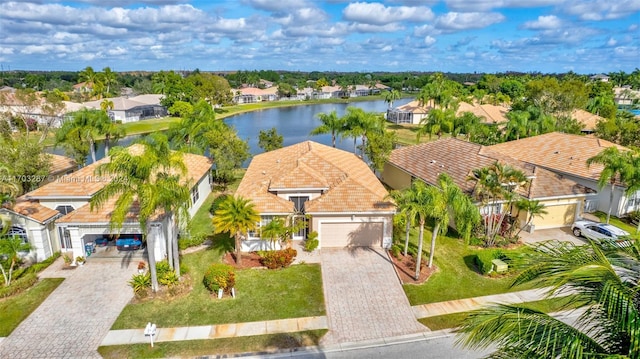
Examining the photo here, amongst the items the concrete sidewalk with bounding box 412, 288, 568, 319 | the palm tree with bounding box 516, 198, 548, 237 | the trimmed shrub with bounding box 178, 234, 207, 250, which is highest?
the palm tree with bounding box 516, 198, 548, 237

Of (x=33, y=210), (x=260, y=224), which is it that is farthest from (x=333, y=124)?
(x=33, y=210)

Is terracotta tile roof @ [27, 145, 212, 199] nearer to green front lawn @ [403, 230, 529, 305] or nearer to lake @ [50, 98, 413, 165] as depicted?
green front lawn @ [403, 230, 529, 305]

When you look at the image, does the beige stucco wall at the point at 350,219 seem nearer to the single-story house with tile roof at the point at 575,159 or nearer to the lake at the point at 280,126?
the single-story house with tile roof at the point at 575,159

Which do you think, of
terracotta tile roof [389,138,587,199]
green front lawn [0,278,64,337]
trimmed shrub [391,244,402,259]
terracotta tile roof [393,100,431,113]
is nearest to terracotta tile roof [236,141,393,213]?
trimmed shrub [391,244,402,259]

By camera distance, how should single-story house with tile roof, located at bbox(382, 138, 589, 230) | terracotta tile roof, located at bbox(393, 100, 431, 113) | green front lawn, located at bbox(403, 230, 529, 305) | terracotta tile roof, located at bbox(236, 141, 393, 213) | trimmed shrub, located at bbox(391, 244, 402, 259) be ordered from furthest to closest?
terracotta tile roof, located at bbox(393, 100, 431, 113), single-story house with tile roof, located at bbox(382, 138, 589, 230), terracotta tile roof, located at bbox(236, 141, 393, 213), trimmed shrub, located at bbox(391, 244, 402, 259), green front lawn, located at bbox(403, 230, 529, 305)

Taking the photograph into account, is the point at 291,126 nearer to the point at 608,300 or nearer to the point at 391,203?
the point at 391,203

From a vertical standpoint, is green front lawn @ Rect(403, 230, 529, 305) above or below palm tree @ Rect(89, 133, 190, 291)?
below
